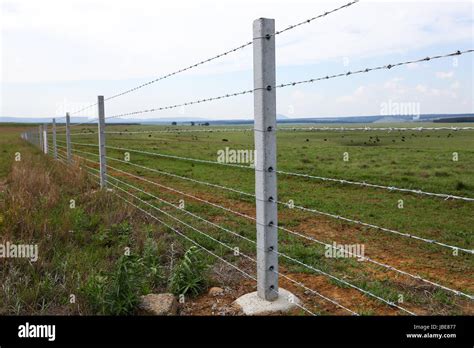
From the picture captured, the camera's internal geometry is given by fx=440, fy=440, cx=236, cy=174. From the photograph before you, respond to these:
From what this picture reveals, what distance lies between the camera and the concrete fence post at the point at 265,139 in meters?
3.32

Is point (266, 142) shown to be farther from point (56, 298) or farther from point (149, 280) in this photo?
point (56, 298)

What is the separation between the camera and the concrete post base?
141 inches

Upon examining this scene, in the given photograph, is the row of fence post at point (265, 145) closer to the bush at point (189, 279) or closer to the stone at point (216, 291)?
the stone at point (216, 291)

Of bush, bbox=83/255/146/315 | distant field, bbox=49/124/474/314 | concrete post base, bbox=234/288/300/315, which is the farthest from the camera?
distant field, bbox=49/124/474/314

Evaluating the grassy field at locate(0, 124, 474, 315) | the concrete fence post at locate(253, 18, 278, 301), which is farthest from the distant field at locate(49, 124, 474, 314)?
the concrete fence post at locate(253, 18, 278, 301)

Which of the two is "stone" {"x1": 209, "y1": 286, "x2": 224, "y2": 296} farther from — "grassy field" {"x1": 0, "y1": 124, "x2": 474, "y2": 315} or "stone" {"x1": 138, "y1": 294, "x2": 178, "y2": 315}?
"stone" {"x1": 138, "y1": 294, "x2": 178, "y2": 315}

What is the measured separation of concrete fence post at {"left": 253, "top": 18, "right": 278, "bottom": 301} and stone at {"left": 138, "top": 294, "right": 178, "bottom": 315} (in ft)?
2.78

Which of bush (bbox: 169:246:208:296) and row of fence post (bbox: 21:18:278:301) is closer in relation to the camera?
row of fence post (bbox: 21:18:278:301)

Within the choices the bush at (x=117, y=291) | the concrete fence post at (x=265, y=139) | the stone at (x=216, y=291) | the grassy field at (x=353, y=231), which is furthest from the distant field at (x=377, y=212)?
the bush at (x=117, y=291)

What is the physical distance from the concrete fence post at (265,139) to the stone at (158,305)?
2.78 feet

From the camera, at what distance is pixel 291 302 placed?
3680 mm
